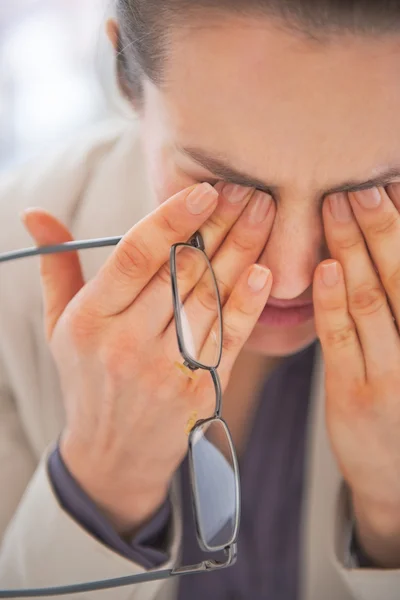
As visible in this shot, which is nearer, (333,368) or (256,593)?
(333,368)

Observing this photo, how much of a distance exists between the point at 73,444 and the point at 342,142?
1.38ft

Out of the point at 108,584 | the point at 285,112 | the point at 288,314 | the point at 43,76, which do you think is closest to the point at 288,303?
the point at 288,314

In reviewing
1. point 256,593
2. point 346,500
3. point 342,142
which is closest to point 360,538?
point 346,500

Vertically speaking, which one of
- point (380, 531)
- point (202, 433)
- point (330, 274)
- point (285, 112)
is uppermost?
point (285, 112)

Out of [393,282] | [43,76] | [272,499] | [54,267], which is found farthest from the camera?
[43,76]

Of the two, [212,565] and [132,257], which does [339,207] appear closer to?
[132,257]

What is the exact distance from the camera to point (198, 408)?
69 centimetres

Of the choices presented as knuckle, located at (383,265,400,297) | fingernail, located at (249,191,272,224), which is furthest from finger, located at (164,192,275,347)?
knuckle, located at (383,265,400,297)

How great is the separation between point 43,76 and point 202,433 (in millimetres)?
896

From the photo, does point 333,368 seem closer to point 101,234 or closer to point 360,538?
point 360,538

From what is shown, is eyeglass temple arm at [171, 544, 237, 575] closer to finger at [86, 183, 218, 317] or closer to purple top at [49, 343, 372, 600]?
purple top at [49, 343, 372, 600]

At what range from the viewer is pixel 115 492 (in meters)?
0.73

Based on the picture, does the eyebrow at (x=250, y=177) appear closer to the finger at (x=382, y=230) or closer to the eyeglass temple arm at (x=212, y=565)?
the finger at (x=382, y=230)

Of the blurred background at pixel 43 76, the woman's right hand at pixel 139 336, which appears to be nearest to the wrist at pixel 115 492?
the woman's right hand at pixel 139 336
